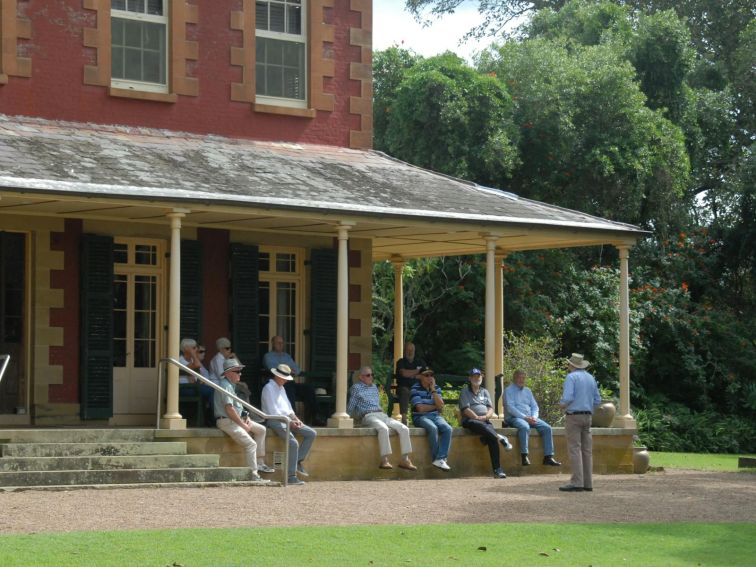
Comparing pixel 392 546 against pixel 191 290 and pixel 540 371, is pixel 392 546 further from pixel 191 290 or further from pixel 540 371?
pixel 540 371

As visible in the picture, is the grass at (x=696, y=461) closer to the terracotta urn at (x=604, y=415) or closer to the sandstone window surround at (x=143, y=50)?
the terracotta urn at (x=604, y=415)

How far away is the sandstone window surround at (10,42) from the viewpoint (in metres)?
18.3

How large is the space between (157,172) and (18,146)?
61.5 inches

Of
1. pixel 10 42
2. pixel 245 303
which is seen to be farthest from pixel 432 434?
pixel 10 42

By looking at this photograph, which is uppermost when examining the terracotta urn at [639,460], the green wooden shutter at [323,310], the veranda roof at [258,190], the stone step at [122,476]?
the veranda roof at [258,190]

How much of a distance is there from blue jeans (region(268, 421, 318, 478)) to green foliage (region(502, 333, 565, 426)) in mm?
8210

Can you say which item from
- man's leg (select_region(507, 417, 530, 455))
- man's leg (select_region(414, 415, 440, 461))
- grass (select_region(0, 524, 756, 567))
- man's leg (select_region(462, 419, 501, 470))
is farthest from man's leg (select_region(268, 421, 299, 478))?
grass (select_region(0, 524, 756, 567))

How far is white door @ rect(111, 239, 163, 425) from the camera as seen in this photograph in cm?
1850

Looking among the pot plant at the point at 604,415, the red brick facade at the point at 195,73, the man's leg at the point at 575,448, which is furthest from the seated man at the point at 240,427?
Answer: the pot plant at the point at 604,415

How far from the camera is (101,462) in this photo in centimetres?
1568

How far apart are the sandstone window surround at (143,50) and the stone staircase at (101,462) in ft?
16.2

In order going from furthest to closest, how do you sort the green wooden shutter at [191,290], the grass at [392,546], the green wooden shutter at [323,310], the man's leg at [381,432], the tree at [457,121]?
the tree at [457,121] < the green wooden shutter at [323,310] < the green wooden shutter at [191,290] < the man's leg at [381,432] < the grass at [392,546]

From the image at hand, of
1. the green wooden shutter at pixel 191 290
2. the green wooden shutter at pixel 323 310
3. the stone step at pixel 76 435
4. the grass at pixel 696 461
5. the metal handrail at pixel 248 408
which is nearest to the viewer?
the stone step at pixel 76 435

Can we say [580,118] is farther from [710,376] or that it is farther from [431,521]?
[431,521]
